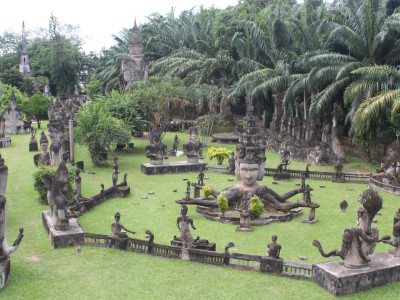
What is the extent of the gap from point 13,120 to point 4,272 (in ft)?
102

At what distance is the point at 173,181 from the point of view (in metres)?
21.9

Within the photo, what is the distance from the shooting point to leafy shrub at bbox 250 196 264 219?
15320 millimetres

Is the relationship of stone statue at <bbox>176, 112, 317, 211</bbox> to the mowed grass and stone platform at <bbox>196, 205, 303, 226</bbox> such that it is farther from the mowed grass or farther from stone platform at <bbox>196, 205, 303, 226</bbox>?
the mowed grass

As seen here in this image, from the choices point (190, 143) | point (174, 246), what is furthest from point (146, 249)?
point (190, 143)

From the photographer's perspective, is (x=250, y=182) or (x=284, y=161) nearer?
(x=250, y=182)

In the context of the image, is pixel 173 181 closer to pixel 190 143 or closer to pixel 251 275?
pixel 190 143

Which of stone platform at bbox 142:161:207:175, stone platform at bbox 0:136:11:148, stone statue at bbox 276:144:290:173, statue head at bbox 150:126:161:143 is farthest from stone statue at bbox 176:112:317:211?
stone platform at bbox 0:136:11:148

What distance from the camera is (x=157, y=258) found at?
11.8 m

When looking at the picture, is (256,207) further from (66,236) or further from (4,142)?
(4,142)

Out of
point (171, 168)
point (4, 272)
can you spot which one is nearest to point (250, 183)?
point (171, 168)

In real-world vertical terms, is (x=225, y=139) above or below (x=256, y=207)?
above

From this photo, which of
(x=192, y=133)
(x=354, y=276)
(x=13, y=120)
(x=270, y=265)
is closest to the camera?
(x=354, y=276)

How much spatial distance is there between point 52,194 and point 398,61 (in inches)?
852

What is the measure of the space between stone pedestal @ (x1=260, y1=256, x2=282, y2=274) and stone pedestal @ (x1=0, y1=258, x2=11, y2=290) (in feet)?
19.1
